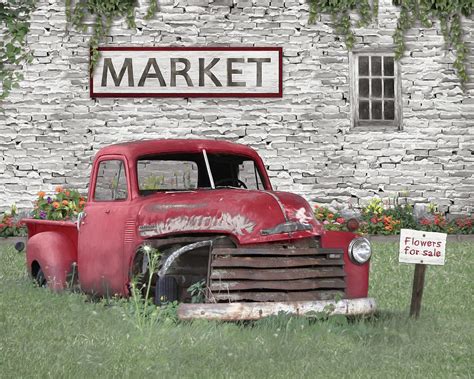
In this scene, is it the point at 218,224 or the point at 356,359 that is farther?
the point at 218,224

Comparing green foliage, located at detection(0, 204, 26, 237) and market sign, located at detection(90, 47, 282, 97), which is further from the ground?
market sign, located at detection(90, 47, 282, 97)

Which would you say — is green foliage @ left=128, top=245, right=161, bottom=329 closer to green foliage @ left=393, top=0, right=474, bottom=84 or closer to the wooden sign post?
the wooden sign post

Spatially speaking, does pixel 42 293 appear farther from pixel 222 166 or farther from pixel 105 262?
pixel 222 166

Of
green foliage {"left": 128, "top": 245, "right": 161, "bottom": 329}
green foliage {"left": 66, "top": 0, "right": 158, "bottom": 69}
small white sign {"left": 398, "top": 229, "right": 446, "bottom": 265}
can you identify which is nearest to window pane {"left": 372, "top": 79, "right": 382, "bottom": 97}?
green foliage {"left": 66, "top": 0, "right": 158, "bottom": 69}

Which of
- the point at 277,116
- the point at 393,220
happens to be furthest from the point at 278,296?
the point at 277,116

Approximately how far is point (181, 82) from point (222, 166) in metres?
9.24

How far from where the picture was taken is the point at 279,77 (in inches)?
685

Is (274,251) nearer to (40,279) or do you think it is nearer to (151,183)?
(151,183)

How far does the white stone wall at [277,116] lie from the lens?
17.3 m

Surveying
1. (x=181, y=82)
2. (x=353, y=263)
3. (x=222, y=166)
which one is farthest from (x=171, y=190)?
(x=181, y=82)

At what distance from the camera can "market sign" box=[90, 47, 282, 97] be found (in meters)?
17.4

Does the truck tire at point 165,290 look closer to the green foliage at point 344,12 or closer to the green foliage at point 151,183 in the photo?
the green foliage at point 151,183

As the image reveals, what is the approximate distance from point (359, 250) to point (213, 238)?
117 cm

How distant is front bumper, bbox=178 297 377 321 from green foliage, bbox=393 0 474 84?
1087cm
